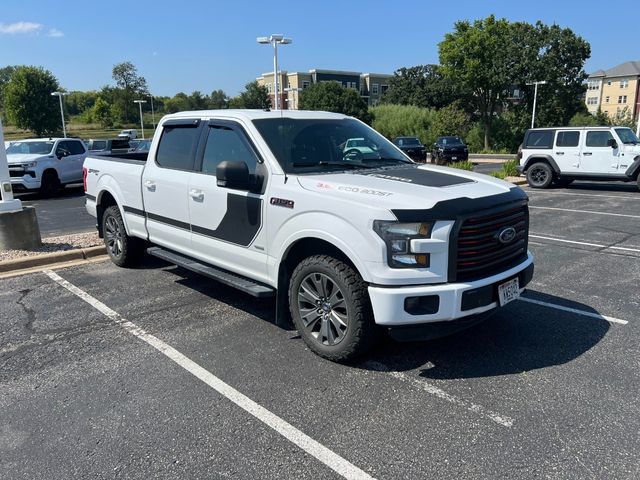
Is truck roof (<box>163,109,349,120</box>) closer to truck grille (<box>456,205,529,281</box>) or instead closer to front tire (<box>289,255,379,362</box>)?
front tire (<box>289,255,379,362</box>)

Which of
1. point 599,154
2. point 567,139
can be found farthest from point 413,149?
point 599,154

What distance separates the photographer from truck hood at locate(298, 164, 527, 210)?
3529 mm

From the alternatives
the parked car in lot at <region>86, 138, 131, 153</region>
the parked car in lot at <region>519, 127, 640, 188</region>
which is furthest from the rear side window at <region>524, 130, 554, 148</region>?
the parked car in lot at <region>86, 138, 131, 153</region>

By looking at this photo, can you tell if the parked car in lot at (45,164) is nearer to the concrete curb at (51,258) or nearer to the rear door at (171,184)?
the concrete curb at (51,258)

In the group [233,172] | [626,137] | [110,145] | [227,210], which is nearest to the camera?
[233,172]

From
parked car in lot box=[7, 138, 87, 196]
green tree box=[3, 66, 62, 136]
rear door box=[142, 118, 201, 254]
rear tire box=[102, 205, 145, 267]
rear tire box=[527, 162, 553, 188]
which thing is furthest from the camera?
green tree box=[3, 66, 62, 136]

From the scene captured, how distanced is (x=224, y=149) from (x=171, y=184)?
0.86 metres

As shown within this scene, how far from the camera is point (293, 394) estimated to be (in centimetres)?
353

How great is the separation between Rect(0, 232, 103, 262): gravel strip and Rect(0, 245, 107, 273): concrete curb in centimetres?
17

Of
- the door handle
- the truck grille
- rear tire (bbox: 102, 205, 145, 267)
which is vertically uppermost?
the door handle

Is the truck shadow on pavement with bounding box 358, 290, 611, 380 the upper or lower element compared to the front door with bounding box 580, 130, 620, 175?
lower

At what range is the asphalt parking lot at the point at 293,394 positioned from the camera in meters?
2.82

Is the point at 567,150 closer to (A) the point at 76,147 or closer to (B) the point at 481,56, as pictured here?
(A) the point at 76,147

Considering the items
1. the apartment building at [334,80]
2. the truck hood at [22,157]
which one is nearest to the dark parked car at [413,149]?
the truck hood at [22,157]
